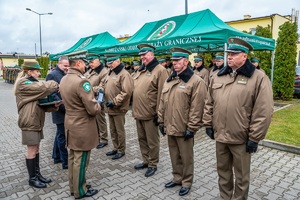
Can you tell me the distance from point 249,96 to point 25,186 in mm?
3700

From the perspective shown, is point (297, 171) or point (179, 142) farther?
point (297, 171)

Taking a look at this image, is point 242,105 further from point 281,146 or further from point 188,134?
point 281,146

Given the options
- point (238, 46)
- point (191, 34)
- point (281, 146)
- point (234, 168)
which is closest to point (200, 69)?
point (191, 34)

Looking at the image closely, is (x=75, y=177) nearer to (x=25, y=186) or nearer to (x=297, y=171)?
(x=25, y=186)

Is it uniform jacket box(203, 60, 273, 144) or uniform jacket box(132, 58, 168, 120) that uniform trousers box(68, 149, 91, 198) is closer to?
uniform jacket box(132, 58, 168, 120)

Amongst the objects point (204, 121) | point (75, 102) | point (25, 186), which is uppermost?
point (75, 102)

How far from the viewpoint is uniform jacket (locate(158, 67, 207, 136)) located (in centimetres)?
337

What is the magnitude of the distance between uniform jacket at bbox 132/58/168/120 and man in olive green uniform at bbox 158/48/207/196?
52cm

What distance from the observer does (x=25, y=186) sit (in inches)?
153

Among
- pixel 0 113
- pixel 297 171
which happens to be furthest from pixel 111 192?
pixel 0 113

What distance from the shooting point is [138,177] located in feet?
13.8

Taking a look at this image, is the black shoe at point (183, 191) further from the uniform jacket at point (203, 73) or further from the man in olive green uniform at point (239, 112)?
the uniform jacket at point (203, 73)

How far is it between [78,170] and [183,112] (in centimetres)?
172

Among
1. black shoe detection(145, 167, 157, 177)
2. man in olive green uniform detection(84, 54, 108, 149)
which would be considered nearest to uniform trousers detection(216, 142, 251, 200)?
black shoe detection(145, 167, 157, 177)
